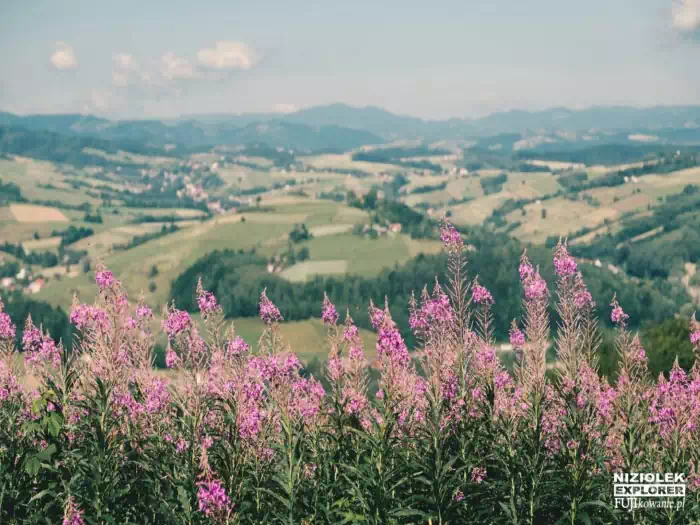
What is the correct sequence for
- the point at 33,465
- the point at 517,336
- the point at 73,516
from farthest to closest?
1. the point at 517,336
2. the point at 33,465
3. the point at 73,516

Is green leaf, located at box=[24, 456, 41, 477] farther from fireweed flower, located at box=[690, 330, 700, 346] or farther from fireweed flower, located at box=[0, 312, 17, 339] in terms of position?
fireweed flower, located at box=[690, 330, 700, 346]

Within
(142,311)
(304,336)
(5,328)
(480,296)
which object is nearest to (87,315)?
(142,311)

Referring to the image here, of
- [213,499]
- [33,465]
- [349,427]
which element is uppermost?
[213,499]

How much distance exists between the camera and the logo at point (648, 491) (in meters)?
12.4

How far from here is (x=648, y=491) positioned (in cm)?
1255

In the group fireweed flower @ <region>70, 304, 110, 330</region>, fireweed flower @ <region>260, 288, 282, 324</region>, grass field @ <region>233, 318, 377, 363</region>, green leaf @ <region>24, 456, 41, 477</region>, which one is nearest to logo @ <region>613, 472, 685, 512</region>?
fireweed flower @ <region>260, 288, 282, 324</region>

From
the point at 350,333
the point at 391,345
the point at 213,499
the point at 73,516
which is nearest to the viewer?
the point at 213,499

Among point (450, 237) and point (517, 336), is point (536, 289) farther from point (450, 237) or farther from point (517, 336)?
point (517, 336)

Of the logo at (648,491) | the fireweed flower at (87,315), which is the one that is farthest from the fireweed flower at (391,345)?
the fireweed flower at (87,315)

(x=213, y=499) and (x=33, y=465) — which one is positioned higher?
(x=213, y=499)

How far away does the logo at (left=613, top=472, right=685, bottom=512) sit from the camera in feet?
40.5

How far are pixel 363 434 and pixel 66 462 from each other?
530 centimetres

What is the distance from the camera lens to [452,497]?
12125 mm

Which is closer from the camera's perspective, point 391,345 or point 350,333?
point 391,345
